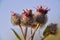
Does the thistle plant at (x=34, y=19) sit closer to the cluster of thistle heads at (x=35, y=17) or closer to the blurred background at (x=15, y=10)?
the cluster of thistle heads at (x=35, y=17)

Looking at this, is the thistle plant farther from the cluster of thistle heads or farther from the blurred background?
the blurred background

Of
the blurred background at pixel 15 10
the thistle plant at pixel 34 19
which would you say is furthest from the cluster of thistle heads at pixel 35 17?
the blurred background at pixel 15 10

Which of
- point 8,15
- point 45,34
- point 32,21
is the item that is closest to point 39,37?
point 45,34

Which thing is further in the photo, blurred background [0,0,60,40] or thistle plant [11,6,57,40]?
blurred background [0,0,60,40]

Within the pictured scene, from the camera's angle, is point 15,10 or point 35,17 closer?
point 35,17

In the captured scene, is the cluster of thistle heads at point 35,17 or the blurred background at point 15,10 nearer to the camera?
the cluster of thistle heads at point 35,17

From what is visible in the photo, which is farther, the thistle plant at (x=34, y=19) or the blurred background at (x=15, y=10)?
the blurred background at (x=15, y=10)

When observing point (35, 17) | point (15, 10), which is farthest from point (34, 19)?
point (15, 10)

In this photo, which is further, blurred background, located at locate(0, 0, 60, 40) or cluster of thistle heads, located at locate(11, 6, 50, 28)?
blurred background, located at locate(0, 0, 60, 40)

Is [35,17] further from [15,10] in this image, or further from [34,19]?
[15,10]

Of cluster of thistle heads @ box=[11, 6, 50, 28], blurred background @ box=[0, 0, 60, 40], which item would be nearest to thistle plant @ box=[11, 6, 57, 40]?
cluster of thistle heads @ box=[11, 6, 50, 28]
